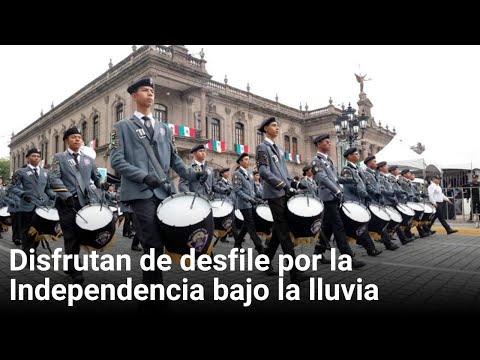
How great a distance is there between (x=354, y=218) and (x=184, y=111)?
25.3 metres

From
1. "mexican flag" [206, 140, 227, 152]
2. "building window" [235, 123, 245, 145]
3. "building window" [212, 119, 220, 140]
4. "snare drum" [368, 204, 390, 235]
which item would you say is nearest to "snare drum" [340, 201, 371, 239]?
"snare drum" [368, 204, 390, 235]

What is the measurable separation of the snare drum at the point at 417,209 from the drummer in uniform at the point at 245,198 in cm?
430

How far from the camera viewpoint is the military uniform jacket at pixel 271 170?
477 centimetres

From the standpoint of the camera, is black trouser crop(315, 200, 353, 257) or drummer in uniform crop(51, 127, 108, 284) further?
black trouser crop(315, 200, 353, 257)

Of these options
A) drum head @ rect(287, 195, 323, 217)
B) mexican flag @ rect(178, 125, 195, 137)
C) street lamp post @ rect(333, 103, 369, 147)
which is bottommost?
drum head @ rect(287, 195, 323, 217)

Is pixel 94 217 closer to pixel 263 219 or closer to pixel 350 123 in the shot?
pixel 263 219

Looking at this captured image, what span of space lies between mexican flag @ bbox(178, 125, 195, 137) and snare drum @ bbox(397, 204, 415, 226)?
20.7 metres

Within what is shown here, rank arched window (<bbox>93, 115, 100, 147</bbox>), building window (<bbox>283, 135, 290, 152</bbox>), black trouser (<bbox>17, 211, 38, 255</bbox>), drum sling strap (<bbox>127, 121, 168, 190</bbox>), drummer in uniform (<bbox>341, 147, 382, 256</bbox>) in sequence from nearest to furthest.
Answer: drum sling strap (<bbox>127, 121, 168, 190</bbox>) < black trouser (<bbox>17, 211, 38, 255</bbox>) < drummer in uniform (<bbox>341, 147, 382, 256</bbox>) < arched window (<bbox>93, 115, 100, 147</bbox>) < building window (<bbox>283, 135, 290, 152</bbox>)

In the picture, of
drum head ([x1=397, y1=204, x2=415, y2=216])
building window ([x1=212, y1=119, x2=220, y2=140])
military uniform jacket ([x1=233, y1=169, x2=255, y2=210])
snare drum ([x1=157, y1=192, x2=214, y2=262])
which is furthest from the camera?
building window ([x1=212, y1=119, x2=220, y2=140])

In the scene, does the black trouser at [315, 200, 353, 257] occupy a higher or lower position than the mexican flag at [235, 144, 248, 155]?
lower

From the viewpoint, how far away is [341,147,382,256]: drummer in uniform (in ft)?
21.8

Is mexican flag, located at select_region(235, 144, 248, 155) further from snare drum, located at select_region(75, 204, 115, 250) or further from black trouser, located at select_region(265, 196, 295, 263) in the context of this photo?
snare drum, located at select_region(75, 204, 115, 250)

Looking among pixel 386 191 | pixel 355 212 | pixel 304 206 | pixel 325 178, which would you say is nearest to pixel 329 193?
pixel 325 178

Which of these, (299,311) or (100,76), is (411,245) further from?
(100,76)
